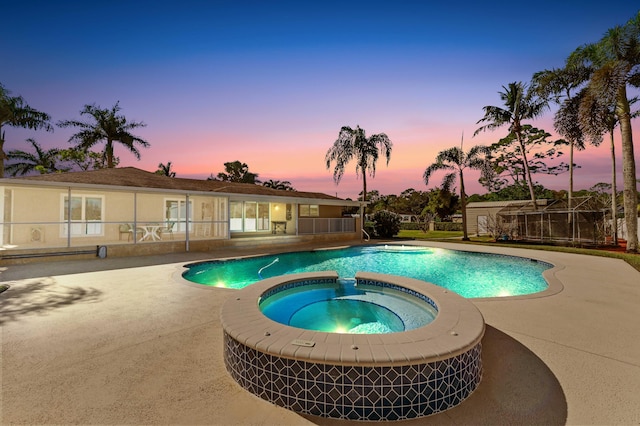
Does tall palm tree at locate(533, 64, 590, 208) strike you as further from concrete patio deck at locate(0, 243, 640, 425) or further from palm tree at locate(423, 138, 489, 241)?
concrete patio deck at locate(0, 243, 640, 425)

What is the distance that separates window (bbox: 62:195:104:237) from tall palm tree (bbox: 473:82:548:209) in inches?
919

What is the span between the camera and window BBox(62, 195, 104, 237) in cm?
1327

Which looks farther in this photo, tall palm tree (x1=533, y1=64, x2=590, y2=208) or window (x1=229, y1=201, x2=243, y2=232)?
window (x1=229, y1=201, x2=243, y2=232)

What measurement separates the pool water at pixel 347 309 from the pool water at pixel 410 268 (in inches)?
108

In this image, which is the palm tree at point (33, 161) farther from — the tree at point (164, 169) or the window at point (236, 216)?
the window at point (236, 216)

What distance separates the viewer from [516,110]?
19.2 metres

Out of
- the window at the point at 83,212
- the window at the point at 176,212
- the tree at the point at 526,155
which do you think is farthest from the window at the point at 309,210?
the tree at the point at 526,155

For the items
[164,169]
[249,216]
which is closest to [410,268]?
[249,216]

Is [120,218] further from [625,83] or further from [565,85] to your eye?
[565,85]

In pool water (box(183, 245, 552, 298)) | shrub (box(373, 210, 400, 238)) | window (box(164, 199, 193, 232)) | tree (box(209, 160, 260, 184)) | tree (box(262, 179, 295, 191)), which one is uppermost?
tree (box(209, 160, 260, 184))

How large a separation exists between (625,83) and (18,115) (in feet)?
115

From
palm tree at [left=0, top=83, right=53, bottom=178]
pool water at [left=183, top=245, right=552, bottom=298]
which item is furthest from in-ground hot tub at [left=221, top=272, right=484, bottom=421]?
palm tree at [left=0, top=83, right=53, bottom=178]

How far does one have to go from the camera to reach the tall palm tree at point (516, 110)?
729 inches

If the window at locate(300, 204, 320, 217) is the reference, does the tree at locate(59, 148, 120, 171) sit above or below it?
above
